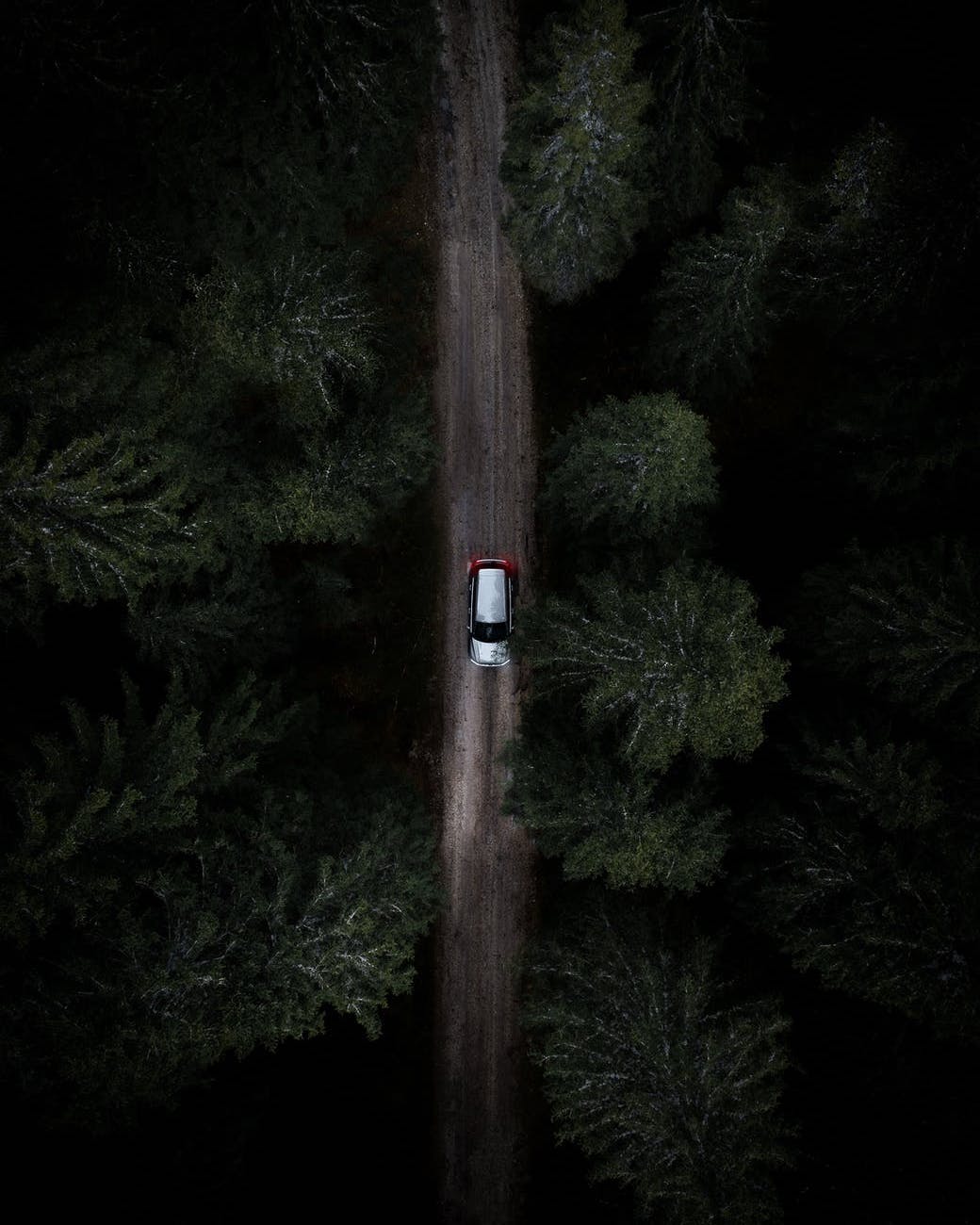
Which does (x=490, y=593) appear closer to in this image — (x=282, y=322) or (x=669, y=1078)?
(x=282, y=322)

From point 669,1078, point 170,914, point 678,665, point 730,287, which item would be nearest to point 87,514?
point 170,914

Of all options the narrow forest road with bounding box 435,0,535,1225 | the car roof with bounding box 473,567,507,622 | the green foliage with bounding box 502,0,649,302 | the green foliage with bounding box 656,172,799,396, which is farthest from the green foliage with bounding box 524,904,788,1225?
the green foliage with bounding box 502,0,649,302

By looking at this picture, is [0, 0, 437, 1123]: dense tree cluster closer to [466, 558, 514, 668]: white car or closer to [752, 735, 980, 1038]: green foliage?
[466, 558, 514, 668]: white car

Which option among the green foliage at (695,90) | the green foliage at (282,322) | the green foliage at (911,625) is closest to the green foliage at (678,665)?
the green foliage at (911,625)

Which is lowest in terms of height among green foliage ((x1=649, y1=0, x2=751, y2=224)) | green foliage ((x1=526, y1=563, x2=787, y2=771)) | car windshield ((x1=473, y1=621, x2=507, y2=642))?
green foliage ((x1=526, y1=563, x2=787, y2=771))

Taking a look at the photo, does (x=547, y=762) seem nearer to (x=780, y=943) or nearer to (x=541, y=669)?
(x=541, y=669)

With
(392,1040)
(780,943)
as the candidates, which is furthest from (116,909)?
(780,943)
